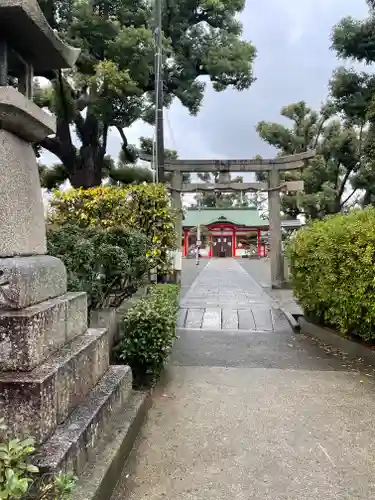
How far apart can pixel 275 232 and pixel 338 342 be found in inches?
287

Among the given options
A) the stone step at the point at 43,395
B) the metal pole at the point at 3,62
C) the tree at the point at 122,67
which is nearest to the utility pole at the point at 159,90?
the tree at the point at 122,67

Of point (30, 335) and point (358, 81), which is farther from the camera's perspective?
point (358, 81)

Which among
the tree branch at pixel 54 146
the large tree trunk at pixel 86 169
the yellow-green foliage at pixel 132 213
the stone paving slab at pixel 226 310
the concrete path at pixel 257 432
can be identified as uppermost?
the tree branch at pixel 54 146

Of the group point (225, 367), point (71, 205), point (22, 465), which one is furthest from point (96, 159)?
point (22, 465)

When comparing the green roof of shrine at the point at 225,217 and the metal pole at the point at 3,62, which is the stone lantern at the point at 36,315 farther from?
the green roof of shrine at the point at 225,217

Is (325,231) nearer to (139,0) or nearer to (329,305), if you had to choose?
Answer: (329,305)

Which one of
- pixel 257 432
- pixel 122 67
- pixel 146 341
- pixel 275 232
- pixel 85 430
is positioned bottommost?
Result: pixel 257 432

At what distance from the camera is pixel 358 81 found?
16000 millimetres

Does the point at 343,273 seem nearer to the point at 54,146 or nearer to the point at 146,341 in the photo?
the point at 146,341

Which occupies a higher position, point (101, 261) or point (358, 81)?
point (358, 81)

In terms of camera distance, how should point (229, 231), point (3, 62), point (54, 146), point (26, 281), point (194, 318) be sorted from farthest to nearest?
point (229, 231), point (54, 146), point (194, 318), point (3, 62), point (26, 281)

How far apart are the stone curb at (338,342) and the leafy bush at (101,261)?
2.92m

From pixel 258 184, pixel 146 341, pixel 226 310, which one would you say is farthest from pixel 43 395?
pixel 258 184

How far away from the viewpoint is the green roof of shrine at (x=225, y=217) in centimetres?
3972
